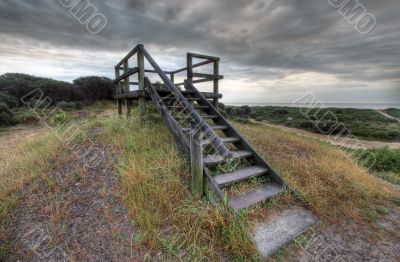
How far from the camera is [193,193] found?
3.34 meters

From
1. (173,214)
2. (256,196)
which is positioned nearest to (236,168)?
(256,196)

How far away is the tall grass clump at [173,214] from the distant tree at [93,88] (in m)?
18.2

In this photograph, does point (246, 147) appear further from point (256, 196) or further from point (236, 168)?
point (256, 196)

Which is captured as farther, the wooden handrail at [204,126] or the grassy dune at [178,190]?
the wooden handrail at [204,126]

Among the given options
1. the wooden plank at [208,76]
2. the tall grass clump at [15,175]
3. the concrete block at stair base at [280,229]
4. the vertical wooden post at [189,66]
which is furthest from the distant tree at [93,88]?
the concrete block at stair base at [280,229]

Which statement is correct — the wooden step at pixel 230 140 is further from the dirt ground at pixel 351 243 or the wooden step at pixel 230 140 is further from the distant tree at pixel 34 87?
the distant tree at pixel 34 87

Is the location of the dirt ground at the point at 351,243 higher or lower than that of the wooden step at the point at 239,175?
lower

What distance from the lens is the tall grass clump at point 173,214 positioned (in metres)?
2.60

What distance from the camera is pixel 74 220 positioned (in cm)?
304

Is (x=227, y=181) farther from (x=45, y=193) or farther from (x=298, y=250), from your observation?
(x=45, y=193)

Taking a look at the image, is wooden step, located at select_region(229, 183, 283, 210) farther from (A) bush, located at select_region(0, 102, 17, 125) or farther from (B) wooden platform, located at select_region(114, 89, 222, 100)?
(A) bush, located at select_region(0, 102, 17, 125)

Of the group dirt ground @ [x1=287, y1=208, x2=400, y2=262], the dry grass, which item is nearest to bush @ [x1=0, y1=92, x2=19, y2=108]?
the dry grass

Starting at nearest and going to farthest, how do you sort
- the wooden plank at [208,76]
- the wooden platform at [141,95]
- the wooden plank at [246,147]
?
the wooden plank at [246,147]
the wooden platform at [141,95]
the wooden plank at [208,76]

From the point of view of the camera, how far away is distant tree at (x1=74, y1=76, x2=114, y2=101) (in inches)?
768
